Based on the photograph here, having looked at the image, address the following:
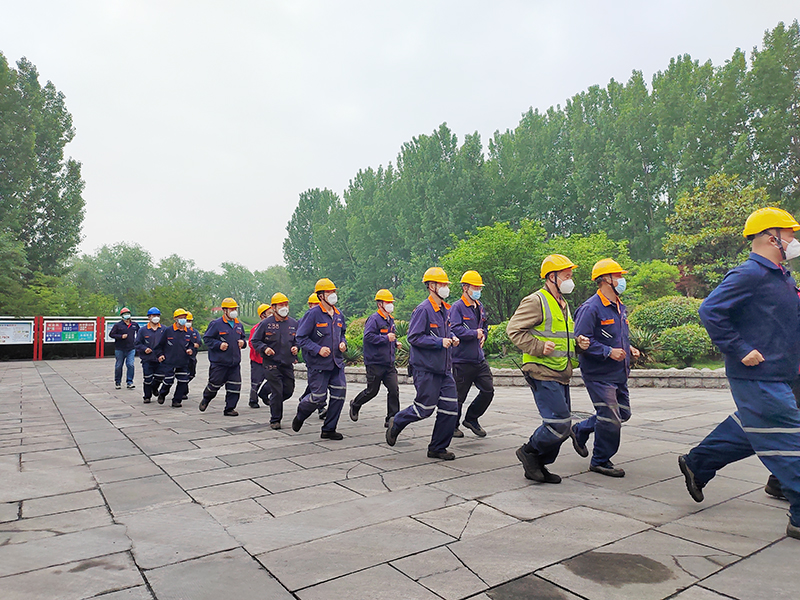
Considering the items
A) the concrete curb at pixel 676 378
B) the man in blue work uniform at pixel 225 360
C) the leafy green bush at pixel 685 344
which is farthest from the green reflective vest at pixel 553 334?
the leafy green bush at pixel 685 344

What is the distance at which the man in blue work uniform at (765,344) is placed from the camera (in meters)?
3.26

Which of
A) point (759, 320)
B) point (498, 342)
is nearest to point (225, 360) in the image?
point (759, 320)

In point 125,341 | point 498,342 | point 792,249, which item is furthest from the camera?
point 498,342

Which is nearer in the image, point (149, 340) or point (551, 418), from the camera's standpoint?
point (551, 418)

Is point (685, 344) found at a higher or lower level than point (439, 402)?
higher

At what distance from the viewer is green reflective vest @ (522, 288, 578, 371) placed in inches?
176

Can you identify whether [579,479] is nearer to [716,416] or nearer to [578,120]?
[716,416]

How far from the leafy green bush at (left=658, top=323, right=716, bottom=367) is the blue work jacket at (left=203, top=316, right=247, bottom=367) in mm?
9287

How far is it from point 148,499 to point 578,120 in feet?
133

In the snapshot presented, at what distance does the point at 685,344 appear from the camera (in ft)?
40.5

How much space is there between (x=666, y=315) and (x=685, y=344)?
1403 mm

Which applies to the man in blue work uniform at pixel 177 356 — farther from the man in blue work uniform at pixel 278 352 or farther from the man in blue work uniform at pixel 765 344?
the man in blue work uniform at pixel 765 344

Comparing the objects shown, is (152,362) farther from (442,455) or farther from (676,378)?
A: (676,378)

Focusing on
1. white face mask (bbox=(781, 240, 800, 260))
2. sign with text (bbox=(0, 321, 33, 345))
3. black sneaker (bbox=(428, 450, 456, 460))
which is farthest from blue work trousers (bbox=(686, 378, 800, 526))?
sign with text (bbox=(0, 321, 33, 345))
